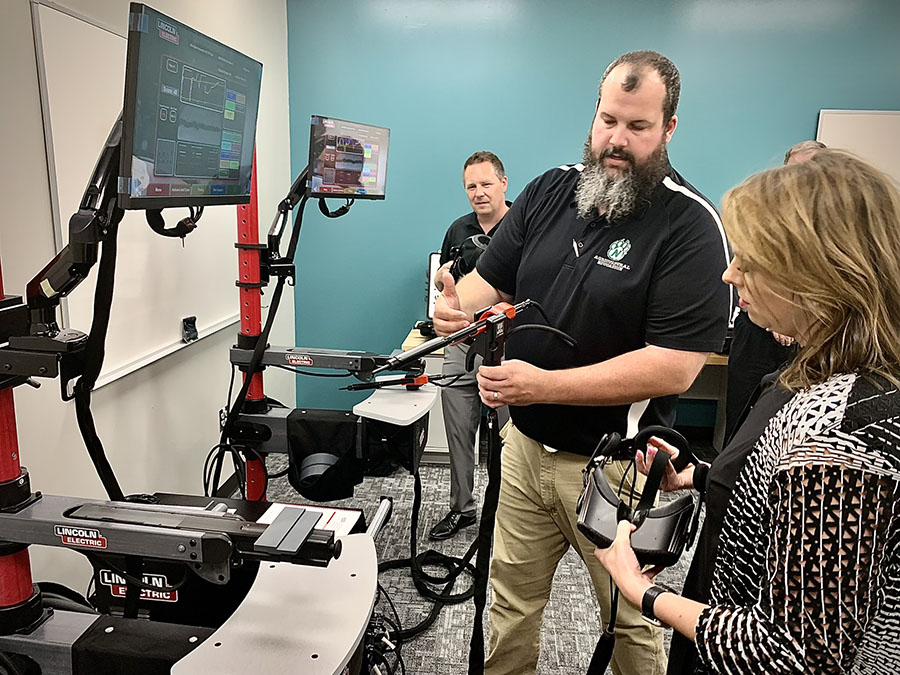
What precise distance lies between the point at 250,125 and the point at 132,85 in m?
0.52

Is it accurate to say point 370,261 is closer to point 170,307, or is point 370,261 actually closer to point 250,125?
point 170,307

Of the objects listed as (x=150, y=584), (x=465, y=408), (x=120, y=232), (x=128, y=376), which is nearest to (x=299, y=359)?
(x=128, y=376)

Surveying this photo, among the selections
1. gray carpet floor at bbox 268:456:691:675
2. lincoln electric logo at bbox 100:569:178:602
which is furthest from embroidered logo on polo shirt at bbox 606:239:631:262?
gray carpet floor at bbox 268:456:691:675

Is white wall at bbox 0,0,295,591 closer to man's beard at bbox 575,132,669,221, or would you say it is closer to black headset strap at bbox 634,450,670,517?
man's beard at bbox 575,132,669,221

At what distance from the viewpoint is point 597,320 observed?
1.37 meters

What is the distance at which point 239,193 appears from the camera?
1.53 metres

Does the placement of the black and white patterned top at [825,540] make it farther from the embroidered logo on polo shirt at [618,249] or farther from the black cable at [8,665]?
the black cable at [8,665]

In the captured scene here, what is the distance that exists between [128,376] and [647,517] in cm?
187

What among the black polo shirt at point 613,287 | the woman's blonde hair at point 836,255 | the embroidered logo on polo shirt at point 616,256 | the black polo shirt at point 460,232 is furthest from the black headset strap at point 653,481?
the black polo shirt at point 460,232

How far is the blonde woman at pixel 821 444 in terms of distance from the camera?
0.67m

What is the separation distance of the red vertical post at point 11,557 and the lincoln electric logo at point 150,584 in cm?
11

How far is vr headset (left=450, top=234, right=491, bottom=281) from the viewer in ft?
9.08

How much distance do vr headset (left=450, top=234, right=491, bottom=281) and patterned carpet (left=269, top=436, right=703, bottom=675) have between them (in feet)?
3.77

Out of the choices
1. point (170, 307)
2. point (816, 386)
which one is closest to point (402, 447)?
point (170, 307)
